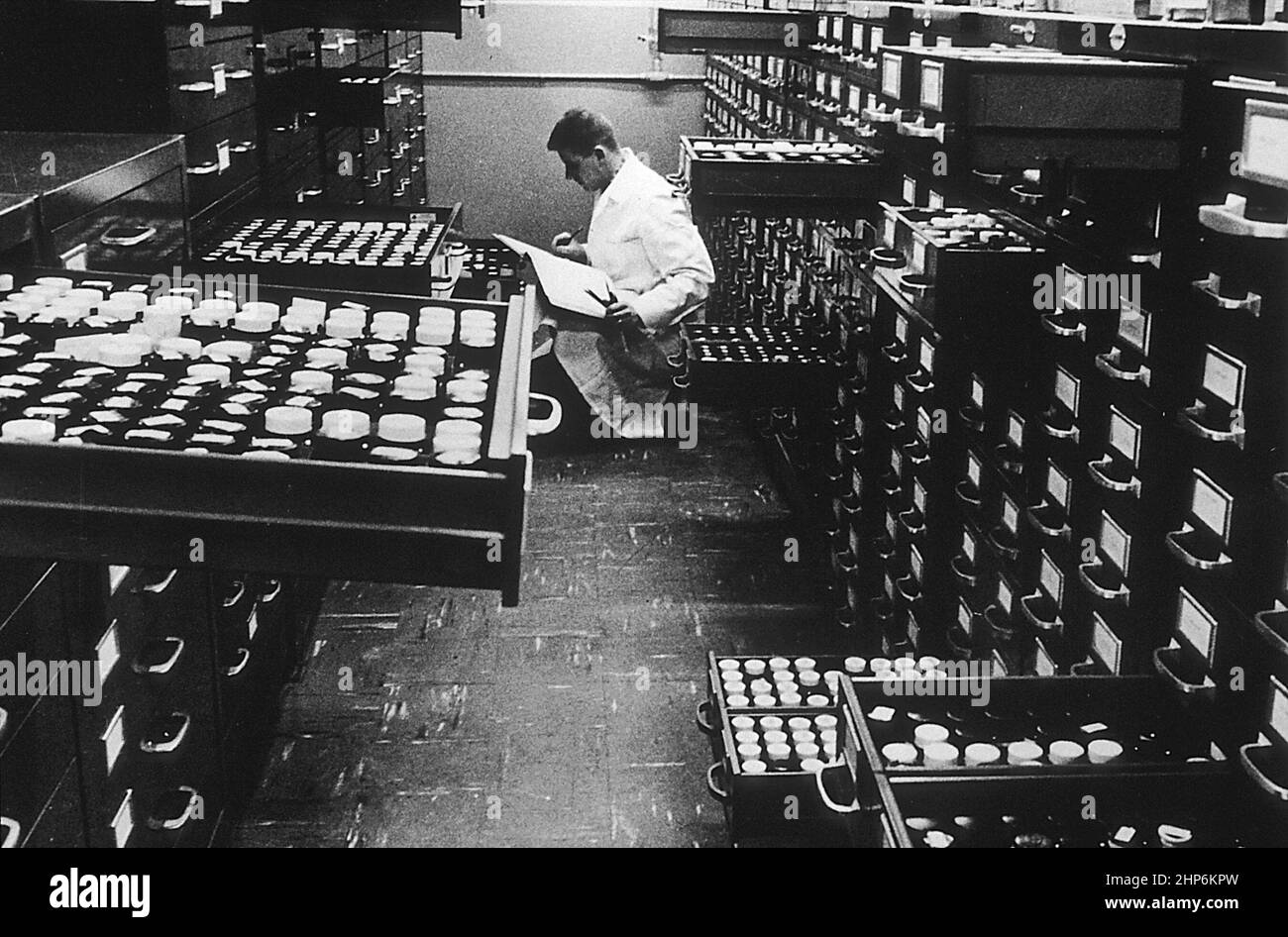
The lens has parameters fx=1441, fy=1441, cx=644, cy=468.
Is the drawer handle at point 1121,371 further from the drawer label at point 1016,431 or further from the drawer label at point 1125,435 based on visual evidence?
the drawer label at point 1016,431

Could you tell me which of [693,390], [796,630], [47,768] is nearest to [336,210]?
[693,390]

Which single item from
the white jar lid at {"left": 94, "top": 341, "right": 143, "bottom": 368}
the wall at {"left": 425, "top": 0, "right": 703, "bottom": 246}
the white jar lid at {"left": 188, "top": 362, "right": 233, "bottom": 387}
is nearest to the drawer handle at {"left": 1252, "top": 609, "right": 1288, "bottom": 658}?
the white jar lid at {"left": 188, "top": 362, "right": 233, "bottom": 387}

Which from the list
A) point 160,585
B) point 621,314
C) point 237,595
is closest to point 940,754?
point 160,585

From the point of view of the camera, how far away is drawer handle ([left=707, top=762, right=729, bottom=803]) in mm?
2818

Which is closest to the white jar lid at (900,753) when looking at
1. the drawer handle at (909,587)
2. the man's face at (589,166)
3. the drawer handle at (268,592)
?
the drawer handle at (909,587)

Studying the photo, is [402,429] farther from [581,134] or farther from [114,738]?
[581,134]

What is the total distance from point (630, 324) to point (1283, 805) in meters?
4.03

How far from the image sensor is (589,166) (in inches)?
227

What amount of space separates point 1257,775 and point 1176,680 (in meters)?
0.31

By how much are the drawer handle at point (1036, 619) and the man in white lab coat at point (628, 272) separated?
9.89ft

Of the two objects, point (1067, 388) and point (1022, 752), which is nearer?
point (1022, 752)

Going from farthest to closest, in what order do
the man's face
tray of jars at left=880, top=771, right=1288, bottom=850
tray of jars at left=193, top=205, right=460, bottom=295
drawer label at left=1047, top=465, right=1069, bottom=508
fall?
the man's face → tray of jars at left=193, top=205, right=460, bottom=295 → drawer label at left=1047, top=465, right=1069, bottom=508 → tray of jars at left=880, top=771, right=1288, bottom=850

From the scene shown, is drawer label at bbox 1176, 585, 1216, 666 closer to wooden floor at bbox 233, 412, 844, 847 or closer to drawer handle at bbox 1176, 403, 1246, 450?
drawer handle at bbox 1176, 403, 1246, 450

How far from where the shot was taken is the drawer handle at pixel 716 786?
282cm
